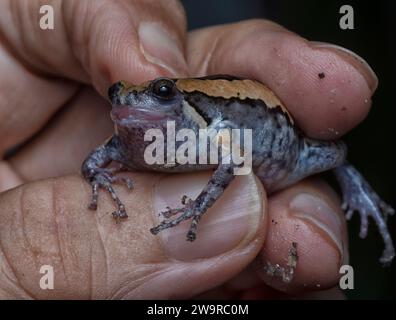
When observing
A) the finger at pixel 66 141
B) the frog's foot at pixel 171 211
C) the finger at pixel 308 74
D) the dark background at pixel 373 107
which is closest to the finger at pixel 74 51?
the finger at pixel 66 141

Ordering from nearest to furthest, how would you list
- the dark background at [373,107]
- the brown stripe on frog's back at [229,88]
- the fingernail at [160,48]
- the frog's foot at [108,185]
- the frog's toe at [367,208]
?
1. the frog's foot at [108,185]
2. the brown stripe on frog's back at [229,88]
3. the fingernail at [160,48]
4. the frog's toe at [367,208]
5. the dark background at [373,107]

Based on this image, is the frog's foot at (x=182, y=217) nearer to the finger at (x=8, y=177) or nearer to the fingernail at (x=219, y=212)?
the fingernail at (x=219, y=212)

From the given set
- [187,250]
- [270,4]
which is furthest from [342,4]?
[187,250]

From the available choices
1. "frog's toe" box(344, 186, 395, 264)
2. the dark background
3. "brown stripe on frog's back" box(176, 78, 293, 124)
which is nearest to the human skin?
"brown stripe on frog's back" box(176, 78, 293, 124)

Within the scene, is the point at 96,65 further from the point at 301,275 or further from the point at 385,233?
the point at 385,233

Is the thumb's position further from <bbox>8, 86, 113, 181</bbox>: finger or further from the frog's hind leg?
the frog's hind leg

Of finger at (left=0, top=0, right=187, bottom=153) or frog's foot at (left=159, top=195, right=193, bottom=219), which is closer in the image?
frog's foot at (left=159, top=195, right=193, bottom=219)
